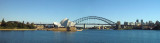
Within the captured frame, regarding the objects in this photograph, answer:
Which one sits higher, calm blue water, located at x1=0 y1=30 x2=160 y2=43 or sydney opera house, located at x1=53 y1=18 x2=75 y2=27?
sydney opera house, located at x1=53 y1=18 x2=75 y2=27

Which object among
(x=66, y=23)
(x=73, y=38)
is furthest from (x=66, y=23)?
(x=73, y=38)

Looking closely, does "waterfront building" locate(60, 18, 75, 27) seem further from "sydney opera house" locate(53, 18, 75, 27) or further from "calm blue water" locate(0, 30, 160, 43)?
"calm blue water" locate(0, 30, 160, 43)

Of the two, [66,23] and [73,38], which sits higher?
[66,23]

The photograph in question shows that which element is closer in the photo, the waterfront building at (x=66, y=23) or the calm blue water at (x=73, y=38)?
the calm blue water at (x=73, y=38)

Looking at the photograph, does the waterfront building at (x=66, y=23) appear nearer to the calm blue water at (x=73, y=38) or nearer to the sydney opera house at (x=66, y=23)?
the sydney opera house at (x=66, y=23)

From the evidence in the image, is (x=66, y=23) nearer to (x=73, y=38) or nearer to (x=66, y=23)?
(x=66, y=23)

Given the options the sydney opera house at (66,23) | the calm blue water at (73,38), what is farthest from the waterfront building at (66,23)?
the calm blue water at (73,38)

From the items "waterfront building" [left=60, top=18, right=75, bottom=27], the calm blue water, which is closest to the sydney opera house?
"waterfront building" [left=60, top=18, right=75, bottom=27]

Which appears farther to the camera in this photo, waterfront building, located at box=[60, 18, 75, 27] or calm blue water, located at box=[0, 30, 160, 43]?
waterfront building, located at box=[60, 18, 75, 27]

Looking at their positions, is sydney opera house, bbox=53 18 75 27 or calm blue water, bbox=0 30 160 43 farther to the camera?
sydney opera house, bbox=53 18 75 27

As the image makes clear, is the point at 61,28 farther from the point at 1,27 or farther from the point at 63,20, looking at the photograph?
the point at 1,27

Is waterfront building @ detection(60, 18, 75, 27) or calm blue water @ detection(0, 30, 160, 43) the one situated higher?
waterfront building @ detection(60, 18, 75, 27)
